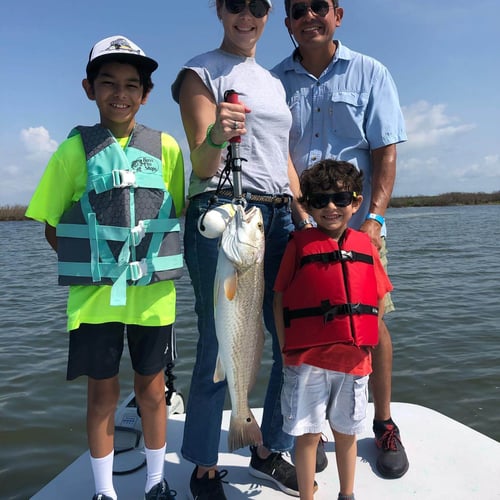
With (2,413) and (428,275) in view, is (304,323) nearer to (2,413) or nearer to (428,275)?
(2,413)

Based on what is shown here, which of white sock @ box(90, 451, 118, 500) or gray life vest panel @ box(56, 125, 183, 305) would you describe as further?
white sock @ box(90, 451, 118, 500)

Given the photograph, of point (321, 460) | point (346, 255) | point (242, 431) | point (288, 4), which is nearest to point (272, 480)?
point (321, 460)

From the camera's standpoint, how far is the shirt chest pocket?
3410 mm

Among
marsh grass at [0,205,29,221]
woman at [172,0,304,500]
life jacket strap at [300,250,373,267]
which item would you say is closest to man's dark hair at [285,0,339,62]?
woman at [172,0,304,500]

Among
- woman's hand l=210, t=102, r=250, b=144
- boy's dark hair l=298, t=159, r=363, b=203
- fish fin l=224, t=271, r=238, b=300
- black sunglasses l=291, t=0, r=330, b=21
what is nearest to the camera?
woman's hand l=210, t=102, r=250, b=144

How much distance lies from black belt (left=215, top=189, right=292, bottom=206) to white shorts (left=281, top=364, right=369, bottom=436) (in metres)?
0.99

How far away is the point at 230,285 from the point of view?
102 inches

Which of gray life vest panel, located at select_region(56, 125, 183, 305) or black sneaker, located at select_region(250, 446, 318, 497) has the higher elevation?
gray life vest panel, located at select_region(56, 125, 183, 305)

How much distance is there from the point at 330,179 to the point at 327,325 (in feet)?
2.74

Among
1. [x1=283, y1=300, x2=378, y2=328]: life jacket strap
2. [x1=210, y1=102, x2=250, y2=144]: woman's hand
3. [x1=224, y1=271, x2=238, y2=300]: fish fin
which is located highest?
[x1=210, y1=102, x2=250, y2=144]: woman's hand

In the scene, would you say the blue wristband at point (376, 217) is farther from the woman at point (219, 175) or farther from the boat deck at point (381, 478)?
the boat deck at point (381, 478)

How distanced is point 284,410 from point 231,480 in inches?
32.5

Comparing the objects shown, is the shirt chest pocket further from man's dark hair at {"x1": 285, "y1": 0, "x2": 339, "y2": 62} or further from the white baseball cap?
the white baseball cap

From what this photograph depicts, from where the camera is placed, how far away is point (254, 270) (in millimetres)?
2652
